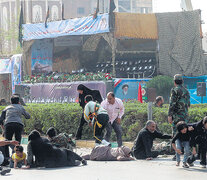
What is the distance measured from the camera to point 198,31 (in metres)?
32.0

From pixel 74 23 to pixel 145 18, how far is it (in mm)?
4207

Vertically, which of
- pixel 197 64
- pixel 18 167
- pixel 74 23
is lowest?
pixel 18 167

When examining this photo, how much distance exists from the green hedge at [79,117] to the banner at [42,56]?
1865 centimetres

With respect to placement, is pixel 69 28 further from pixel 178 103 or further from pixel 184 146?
pixel 184 146

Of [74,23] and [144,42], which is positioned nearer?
[74,23]

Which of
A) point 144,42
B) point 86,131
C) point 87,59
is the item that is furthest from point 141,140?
point 87,59

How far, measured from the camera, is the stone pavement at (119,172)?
9625 mm

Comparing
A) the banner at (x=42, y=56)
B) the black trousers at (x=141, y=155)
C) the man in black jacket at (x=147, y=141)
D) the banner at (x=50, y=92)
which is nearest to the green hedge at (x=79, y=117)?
the man in black jacket at (x=147, y=141)

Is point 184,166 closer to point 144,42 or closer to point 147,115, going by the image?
point 147,115

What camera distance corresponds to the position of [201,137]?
1072 centimetres

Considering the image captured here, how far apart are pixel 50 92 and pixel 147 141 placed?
2337 cm

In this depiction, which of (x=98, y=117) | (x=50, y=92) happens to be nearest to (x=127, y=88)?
(x=50, y=92)

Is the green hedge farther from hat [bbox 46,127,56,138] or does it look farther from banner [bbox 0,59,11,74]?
banner [bbox 0,59,11,74]

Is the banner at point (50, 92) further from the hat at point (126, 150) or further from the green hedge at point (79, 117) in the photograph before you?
the hat at point (126, 150)
